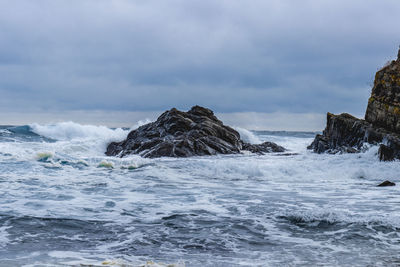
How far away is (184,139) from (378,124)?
943 cm

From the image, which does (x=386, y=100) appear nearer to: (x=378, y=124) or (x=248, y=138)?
(x=378, y=124)

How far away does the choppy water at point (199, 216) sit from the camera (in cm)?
568

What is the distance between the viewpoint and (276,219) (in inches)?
313

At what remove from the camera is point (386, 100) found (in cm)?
1916

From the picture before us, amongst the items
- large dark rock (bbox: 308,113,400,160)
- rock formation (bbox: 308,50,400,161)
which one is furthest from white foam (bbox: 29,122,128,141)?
rock formation (bbox: 308,50,400,161)

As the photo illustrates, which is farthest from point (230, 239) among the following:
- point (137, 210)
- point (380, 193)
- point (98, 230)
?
point (380, 193)

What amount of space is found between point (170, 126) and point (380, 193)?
14950mm

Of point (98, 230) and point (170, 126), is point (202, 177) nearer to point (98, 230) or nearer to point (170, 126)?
point (98, 230)

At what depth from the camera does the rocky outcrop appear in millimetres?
21250

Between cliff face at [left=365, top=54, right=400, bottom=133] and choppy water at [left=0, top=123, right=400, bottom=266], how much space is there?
3.64m

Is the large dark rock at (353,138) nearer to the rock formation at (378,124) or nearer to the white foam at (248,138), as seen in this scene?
the rock formation at (378,124)

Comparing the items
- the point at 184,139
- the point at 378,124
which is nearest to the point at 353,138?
the point at 378,124

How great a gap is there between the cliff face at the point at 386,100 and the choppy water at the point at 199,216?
364 centimetres

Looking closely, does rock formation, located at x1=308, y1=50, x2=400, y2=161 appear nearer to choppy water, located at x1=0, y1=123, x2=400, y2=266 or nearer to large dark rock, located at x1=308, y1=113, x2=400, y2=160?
large dark rock, located at x1=308, y1=113, x2=400, y2=160
